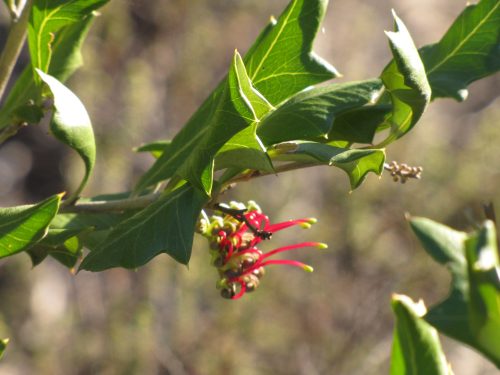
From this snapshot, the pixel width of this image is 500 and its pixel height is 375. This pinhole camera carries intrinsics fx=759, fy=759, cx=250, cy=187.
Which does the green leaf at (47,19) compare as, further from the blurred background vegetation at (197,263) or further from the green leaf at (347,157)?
the blurred background vegetation at (197,263)

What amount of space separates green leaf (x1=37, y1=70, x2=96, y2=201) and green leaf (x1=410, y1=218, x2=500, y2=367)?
45 cm

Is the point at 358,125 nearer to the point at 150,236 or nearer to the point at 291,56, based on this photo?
the point at 291,56

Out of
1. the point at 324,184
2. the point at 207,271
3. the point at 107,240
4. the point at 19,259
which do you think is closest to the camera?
the point at 107,240

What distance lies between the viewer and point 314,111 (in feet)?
2.86

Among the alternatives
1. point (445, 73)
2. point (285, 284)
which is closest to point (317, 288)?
point (285, 284)

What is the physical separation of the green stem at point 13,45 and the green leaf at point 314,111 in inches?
15.9

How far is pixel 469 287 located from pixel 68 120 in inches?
21.2

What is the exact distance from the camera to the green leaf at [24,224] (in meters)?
0.87

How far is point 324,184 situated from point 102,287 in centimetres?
169

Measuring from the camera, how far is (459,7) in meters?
7.53

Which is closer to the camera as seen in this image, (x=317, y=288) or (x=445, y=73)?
(x=445, y=73)

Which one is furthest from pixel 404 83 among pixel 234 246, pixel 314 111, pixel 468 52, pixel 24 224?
pixel 24 224

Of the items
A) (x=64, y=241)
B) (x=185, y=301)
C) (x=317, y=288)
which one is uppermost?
(x=64, y=241)

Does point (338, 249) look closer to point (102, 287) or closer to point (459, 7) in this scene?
point (102, 287)
